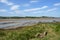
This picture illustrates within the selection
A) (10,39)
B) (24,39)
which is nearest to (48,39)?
(24,39)

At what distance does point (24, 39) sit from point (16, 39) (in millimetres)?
891

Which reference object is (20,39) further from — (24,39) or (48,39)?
(48,39)

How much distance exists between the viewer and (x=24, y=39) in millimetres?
14547

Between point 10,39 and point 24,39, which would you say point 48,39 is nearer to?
point 24,39

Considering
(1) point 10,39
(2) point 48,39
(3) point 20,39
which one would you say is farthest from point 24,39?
(2) point 48,39

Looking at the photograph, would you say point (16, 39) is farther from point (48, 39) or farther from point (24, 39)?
point (48, 39)

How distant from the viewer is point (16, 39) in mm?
14180

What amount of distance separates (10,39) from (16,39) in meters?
0.63

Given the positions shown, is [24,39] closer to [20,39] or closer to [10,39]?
[20,39]

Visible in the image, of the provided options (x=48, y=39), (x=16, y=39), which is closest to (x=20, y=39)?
(x=16, y=39)

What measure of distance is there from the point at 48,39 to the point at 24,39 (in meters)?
2.59

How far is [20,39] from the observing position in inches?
560

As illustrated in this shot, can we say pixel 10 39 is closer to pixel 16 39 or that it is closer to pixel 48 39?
pixel 16 39

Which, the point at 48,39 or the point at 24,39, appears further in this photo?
the point at 24,39
